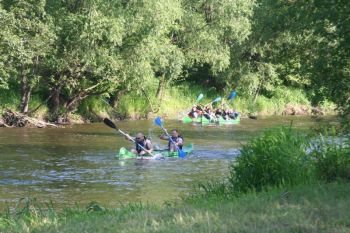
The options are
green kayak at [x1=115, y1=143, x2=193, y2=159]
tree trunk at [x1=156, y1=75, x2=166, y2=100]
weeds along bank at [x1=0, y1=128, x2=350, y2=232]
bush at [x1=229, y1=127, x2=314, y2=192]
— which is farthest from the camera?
tree trunk at [x1=156, y1=75, x2=166, y2=100]

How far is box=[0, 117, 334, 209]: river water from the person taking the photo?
12.8 meters

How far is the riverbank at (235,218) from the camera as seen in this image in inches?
236

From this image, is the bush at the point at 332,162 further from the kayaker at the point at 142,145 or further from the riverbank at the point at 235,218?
the kayaker at the point at 142,145

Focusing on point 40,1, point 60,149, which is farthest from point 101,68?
point 60,149

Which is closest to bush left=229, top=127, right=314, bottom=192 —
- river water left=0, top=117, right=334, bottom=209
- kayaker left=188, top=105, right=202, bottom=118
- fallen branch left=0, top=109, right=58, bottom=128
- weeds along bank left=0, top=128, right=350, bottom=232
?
weeds along bank left=0, top=128, right=350, bottom=232

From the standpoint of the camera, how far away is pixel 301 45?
34.8 feet

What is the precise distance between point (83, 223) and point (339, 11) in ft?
15.7

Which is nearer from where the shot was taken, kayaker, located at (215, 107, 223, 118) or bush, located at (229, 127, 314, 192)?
bush, located at (229, 127, 314, 192)

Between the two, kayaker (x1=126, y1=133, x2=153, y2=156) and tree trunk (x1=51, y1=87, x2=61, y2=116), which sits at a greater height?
tree trunk (x1=51, y1=87, x2=61, y2=116)

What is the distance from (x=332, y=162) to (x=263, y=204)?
103 inches

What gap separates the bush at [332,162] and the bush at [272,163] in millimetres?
157

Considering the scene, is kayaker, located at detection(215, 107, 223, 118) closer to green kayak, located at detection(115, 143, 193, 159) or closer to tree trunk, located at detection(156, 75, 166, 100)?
tree trunk, located at detection(156, 75, 166, 100)

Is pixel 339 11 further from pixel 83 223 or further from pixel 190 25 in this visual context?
pixel 190 25

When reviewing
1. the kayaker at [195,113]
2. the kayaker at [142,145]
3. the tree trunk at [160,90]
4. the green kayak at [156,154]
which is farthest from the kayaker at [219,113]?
the kayaker at [142,145]
